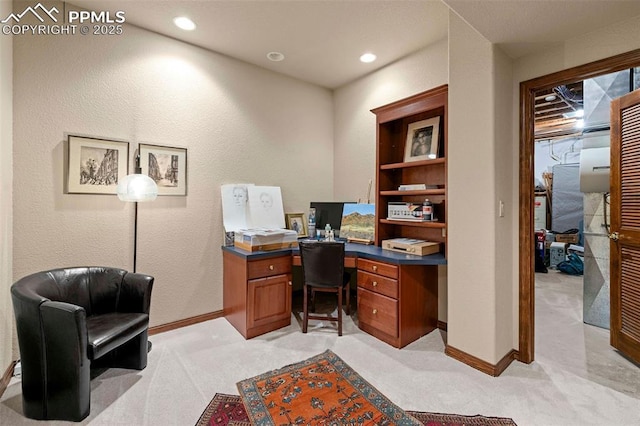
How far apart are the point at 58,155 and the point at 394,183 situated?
317 centimetres

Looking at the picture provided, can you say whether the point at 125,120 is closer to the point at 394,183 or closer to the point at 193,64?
the point at 193,64

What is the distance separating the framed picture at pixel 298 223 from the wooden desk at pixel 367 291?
0.67 m

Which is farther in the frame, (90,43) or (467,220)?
(90,43)

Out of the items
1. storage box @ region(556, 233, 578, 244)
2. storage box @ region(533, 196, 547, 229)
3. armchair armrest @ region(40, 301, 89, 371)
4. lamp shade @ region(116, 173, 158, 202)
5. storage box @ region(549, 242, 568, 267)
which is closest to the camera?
armchair armrest @ region(40, 301, 89, 371)

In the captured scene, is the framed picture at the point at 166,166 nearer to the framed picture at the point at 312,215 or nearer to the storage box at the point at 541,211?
the framed picture at the point at 312,215

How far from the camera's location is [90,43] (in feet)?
8.18

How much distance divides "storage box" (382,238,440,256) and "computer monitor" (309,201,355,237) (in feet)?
2.70

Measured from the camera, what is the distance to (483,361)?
218 centimetres

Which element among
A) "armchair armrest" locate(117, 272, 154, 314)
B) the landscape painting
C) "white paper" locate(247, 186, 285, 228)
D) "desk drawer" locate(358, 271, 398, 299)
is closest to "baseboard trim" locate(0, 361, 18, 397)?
"armchair armrest" locate(117, 272, 154, 314)

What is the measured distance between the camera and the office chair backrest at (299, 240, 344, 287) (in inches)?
106

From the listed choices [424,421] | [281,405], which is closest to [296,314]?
[281,405]

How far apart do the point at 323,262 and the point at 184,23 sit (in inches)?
99.8

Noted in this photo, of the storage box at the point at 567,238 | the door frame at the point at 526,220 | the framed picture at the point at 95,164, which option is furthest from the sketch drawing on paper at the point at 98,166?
the storage box at the point at 567,238

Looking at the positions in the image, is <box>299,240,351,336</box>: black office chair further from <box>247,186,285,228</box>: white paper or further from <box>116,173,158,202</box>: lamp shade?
<box>116,173,158,202</box>: lamp shade
